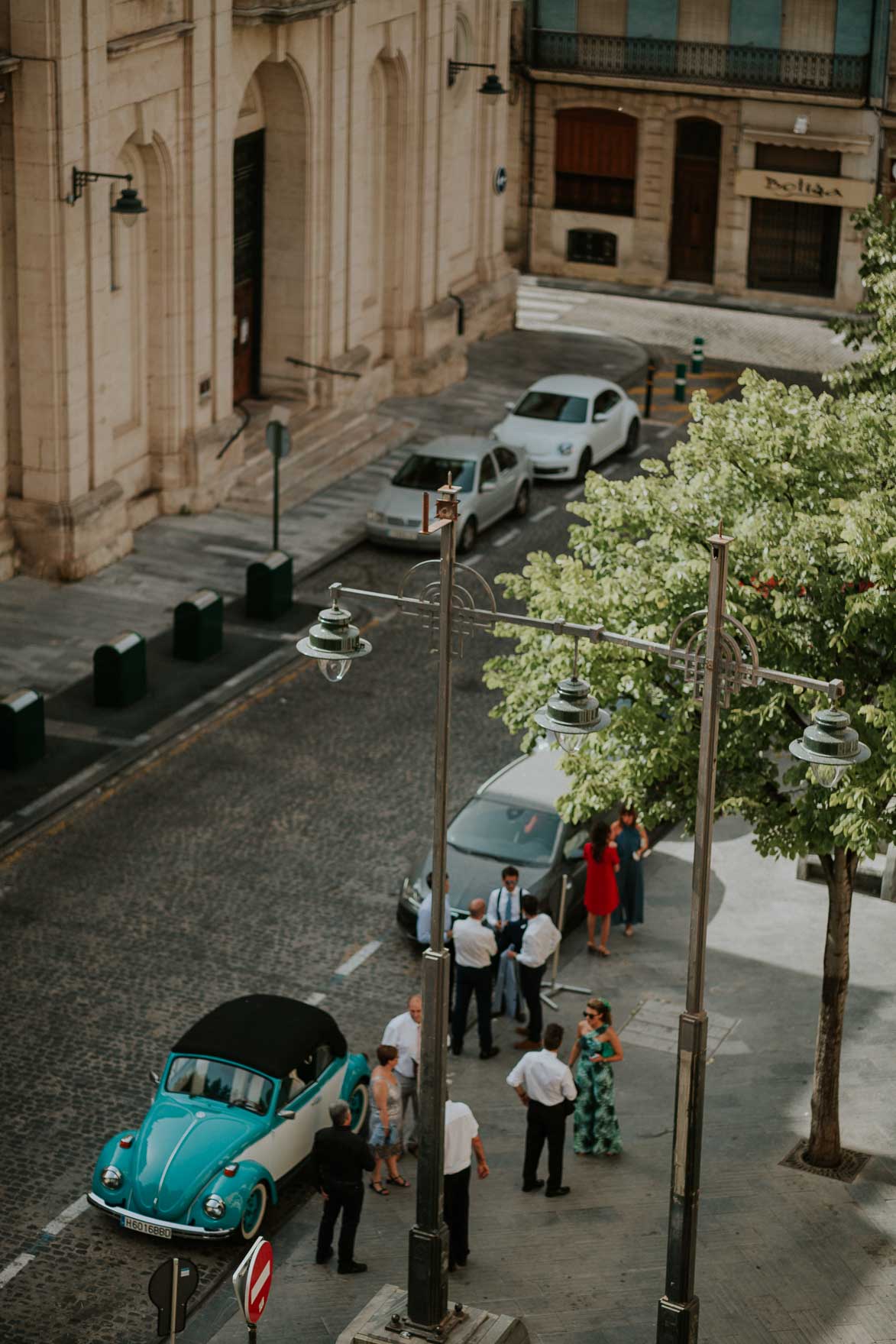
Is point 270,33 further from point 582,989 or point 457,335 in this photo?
point 582,989

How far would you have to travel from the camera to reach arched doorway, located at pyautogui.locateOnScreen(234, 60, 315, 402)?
36.6 meters

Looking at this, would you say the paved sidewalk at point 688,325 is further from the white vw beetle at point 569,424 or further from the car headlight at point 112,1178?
the car headlight at point 112,1178

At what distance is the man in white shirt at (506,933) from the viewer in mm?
21156

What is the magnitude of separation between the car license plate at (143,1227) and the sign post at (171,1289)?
3498mm

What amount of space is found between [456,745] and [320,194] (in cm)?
1348

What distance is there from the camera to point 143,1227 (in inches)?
690

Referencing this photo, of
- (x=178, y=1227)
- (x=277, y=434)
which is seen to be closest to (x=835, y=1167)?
(x=178, y=1227)

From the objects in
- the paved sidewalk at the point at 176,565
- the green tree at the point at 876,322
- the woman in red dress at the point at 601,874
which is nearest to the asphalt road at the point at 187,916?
the woman in red dress at the point at 601,874

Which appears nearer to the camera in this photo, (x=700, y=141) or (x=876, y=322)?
(x=876, y=322)

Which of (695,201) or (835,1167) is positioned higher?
(695,201)

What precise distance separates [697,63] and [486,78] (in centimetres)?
891

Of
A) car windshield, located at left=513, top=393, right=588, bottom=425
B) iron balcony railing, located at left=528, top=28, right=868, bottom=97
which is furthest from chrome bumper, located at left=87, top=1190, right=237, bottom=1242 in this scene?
iron balcony railing, located at left=528, top=28, right=868, bottom=97

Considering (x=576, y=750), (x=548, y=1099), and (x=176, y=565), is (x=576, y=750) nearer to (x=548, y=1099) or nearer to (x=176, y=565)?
(x=548, y=1099)

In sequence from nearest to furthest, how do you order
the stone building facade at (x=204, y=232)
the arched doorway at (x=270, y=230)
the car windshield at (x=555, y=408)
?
the stone building facade at (x=204, y=232) < the arched doorway at (x=270, y=230) < the car windshield at (x=555, y=408)
